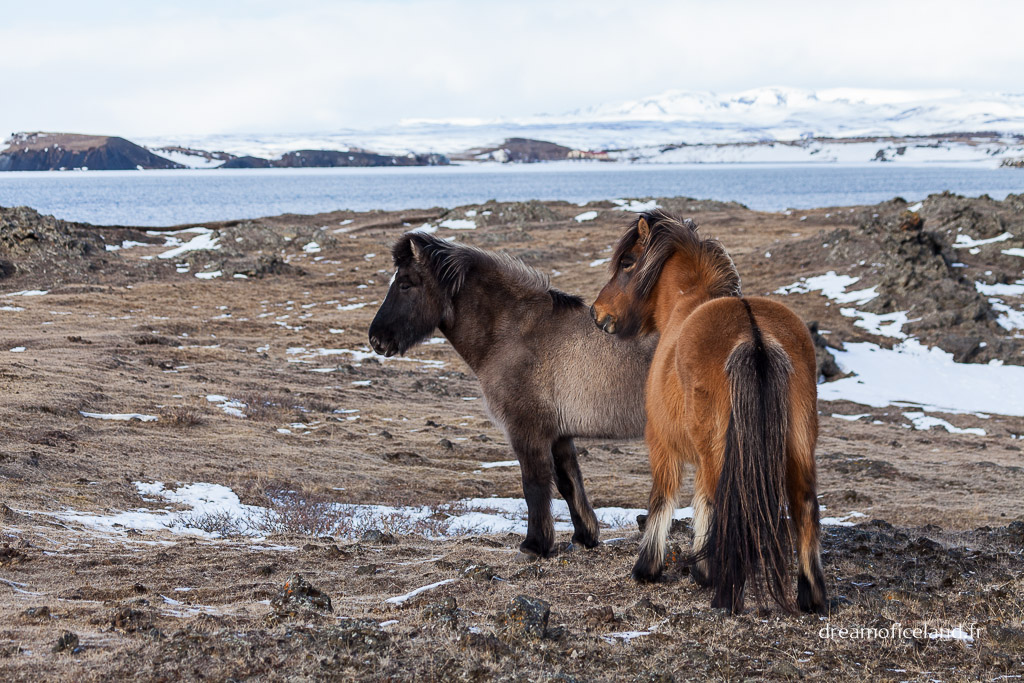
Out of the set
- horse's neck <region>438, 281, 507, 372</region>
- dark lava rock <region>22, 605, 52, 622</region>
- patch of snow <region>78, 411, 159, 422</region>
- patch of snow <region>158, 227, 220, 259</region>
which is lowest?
patch of snow <region>78, 411, 159, 422</region>

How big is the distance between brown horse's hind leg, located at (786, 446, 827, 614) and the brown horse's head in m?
1.92

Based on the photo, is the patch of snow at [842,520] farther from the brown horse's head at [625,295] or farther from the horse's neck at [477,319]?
the horse's neck at [477,319]

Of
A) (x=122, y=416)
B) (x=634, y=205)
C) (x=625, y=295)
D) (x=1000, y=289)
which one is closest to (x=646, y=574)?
(x=625, y=295)

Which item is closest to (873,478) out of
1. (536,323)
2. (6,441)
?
(536,323)

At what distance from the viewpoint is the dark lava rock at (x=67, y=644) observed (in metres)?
4.36

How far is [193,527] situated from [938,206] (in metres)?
37.6

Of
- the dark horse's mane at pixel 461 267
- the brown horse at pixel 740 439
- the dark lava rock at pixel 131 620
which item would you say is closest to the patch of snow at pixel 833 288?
the dark horse's mane at pixel 461 267

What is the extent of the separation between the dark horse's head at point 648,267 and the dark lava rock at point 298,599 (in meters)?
2.88

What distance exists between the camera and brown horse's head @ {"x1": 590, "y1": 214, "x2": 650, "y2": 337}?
632cm

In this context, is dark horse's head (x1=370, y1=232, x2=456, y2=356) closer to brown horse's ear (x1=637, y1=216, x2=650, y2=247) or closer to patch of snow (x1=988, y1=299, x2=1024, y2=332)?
brown horse's ear (x1=637, y1=216, x2=650, y2=247)

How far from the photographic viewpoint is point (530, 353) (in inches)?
282

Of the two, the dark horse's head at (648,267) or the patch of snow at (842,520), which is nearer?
the dark horse's head at (648,267)

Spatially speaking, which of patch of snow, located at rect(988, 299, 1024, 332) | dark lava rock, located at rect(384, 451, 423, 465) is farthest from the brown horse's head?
patch of snow, located at rect(988, 299, 1024, 332)

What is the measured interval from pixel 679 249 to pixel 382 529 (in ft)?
15.0
